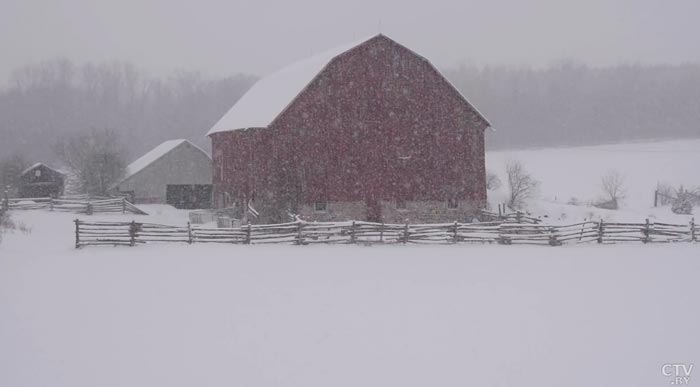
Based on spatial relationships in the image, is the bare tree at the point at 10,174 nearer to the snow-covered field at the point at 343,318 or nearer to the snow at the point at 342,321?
the snow-covered field at the point at 343,318

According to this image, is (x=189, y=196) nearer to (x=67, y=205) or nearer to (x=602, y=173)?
(x=67, y=205)

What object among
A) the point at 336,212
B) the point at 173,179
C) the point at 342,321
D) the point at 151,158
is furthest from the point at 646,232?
the point at 151,158

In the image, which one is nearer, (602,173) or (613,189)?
(613,189)

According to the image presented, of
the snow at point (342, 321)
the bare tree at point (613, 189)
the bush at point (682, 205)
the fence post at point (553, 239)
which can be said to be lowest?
the snow at point (342, 321)

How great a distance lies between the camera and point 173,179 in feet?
141

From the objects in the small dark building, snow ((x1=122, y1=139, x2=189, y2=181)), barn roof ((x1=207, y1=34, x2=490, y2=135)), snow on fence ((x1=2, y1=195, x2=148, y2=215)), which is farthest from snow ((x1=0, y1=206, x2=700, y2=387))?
the small dark building

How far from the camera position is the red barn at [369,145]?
89.9ft

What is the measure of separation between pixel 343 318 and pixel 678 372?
218 inches

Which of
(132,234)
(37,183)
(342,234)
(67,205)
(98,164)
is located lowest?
(342,234)

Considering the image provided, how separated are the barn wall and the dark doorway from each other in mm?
267

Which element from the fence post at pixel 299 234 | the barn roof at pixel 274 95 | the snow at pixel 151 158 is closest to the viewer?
the fence post at pixel 299 234

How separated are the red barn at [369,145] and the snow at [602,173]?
347 inches

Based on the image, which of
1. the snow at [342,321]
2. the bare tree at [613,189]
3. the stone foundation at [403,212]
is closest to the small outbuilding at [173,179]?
the stone foundation at [403,212]

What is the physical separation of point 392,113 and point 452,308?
16163mm
